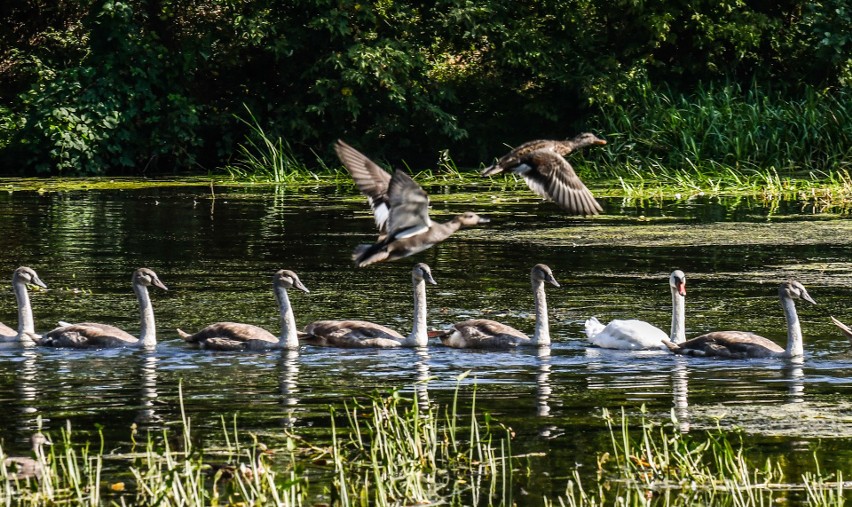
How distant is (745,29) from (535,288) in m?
17.9

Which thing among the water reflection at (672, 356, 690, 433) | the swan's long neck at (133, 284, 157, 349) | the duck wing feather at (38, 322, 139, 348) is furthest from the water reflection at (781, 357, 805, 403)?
the duck wing feather at (38, 322, 139, 348)

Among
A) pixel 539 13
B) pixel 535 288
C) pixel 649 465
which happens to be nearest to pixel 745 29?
pixel 539 13

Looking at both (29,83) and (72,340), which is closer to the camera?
(72,340)

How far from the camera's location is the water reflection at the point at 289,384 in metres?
8.58

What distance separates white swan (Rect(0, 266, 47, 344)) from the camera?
38.2 ft

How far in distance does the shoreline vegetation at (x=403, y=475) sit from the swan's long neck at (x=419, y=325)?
12.8ft

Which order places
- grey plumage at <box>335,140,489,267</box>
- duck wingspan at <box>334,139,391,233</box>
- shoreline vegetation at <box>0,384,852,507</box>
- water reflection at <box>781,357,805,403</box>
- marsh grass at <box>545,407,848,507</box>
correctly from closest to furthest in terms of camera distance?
shoreline vegetation at <box>0,384,852,507</box> < marsh grass at <box>545,407,848,507</box> < water reflection at <box>781,357,805,403</box> < grey plumage at <box>335,140,489,267</box> < duck wingspan at <box>334,139,391,233</box>

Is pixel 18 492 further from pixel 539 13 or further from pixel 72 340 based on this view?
pixel 539 13

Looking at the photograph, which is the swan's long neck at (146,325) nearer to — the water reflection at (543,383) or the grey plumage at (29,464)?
the water reflection at (543,383)

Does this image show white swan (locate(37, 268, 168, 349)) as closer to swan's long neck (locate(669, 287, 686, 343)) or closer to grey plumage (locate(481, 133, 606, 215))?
grey plumage (locate(481, 133, 606, 215))

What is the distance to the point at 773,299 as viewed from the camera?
13.5m

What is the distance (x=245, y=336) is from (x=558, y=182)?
261 centimetres

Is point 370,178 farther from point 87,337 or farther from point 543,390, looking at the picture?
point 543,390

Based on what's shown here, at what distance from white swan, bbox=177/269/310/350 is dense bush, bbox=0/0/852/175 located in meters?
16.5
